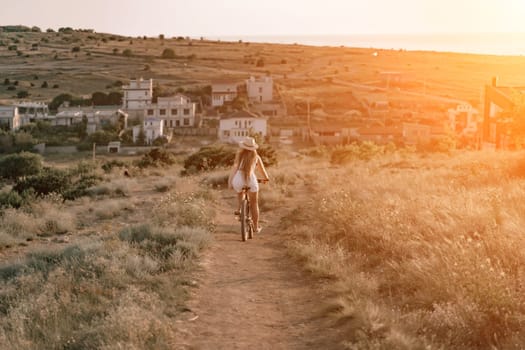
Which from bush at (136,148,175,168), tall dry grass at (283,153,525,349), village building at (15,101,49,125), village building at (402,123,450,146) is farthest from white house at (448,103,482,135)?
tall dry grass at (283,153,525,349)

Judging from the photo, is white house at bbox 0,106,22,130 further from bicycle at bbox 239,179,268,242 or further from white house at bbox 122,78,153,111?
bicycle at bbox 239,179,268,242

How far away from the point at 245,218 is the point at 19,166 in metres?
27.9

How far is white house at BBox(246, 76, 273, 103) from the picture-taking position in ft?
258

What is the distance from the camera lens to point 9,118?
202 ft

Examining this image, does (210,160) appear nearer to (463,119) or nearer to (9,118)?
(9,118)

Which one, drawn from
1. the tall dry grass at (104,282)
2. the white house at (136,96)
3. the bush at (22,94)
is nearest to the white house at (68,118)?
the white house at (136,96)

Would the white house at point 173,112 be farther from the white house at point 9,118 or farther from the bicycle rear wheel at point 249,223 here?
the bicycle rear wheel at point 249,223

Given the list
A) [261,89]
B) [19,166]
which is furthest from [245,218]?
[261,89]

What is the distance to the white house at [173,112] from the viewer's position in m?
66.6

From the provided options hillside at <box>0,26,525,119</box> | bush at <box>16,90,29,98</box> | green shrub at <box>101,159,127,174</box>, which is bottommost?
green shrub at <box>101,159,127,174</box>

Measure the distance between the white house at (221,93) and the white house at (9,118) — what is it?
77.1 feet

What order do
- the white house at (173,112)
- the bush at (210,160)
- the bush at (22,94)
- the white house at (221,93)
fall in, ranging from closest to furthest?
the bush at (210,160) → the white house at (173,112) → the white house at (221,93) → the bush at (22,94)

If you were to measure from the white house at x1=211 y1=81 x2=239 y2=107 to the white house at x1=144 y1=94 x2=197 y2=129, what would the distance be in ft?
26.6

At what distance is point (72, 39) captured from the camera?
138375 millimetres
